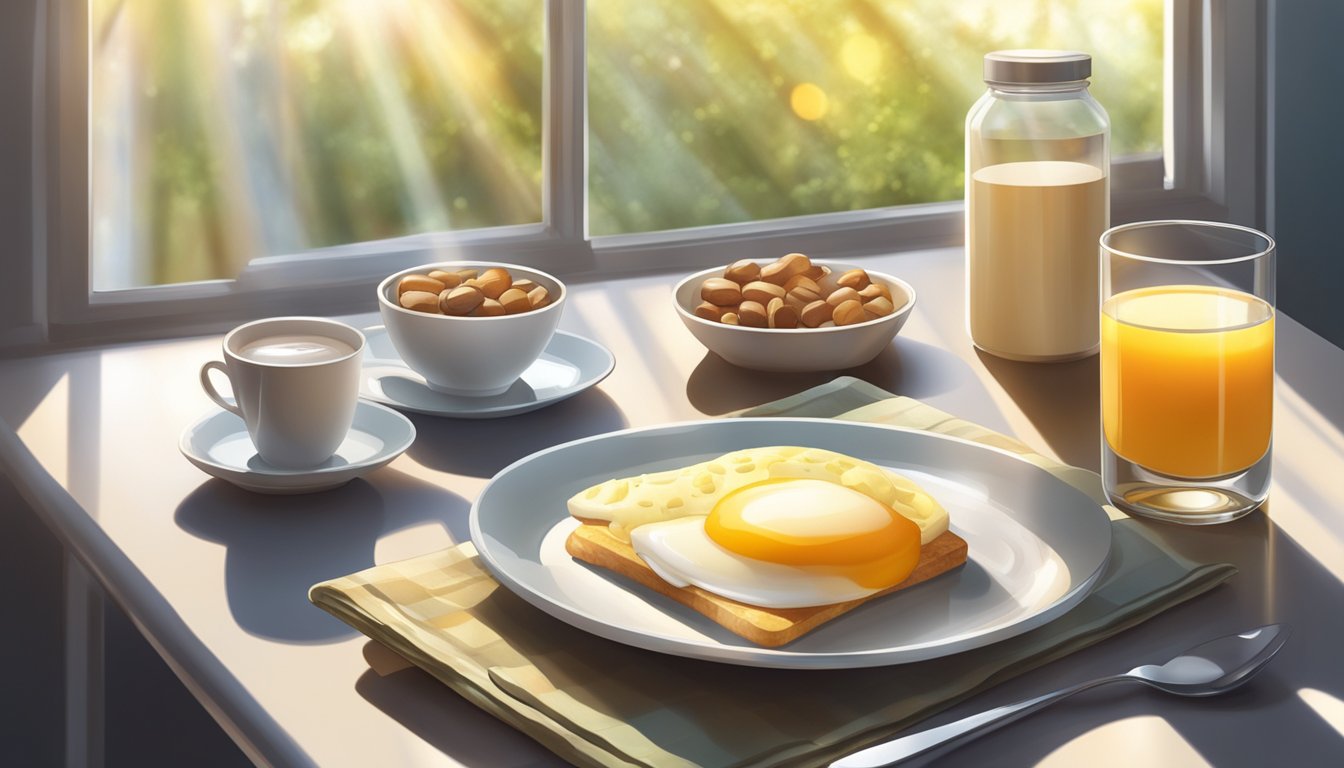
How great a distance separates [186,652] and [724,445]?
0.39 metres

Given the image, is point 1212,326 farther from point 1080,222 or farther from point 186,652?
point 186,652

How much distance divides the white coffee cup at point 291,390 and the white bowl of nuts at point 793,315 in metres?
0.35

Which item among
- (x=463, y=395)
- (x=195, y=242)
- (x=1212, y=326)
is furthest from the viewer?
(x=195, y=242)

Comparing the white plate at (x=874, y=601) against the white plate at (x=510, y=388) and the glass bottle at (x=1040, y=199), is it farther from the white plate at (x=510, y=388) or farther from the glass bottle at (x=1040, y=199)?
the glass bottle at (x=1040, y=199)

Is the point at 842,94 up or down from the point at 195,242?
up

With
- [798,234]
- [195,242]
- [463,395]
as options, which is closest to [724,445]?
[463,395]

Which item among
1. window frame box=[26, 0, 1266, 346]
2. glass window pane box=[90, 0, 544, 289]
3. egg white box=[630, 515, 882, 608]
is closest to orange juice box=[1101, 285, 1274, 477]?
egg white box=[630, 515, 882, 608]

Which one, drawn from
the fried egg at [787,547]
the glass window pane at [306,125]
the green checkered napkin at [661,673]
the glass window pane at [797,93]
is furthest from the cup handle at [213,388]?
the glass window pane at [797,93]

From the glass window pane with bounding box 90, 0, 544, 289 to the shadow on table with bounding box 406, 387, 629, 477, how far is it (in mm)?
4684

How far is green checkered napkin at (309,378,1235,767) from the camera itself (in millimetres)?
690

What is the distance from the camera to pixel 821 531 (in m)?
0.77

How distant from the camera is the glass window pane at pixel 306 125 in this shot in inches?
232

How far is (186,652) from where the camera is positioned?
818mm

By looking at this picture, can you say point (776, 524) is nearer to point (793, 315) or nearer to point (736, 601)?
point (736, 601)
